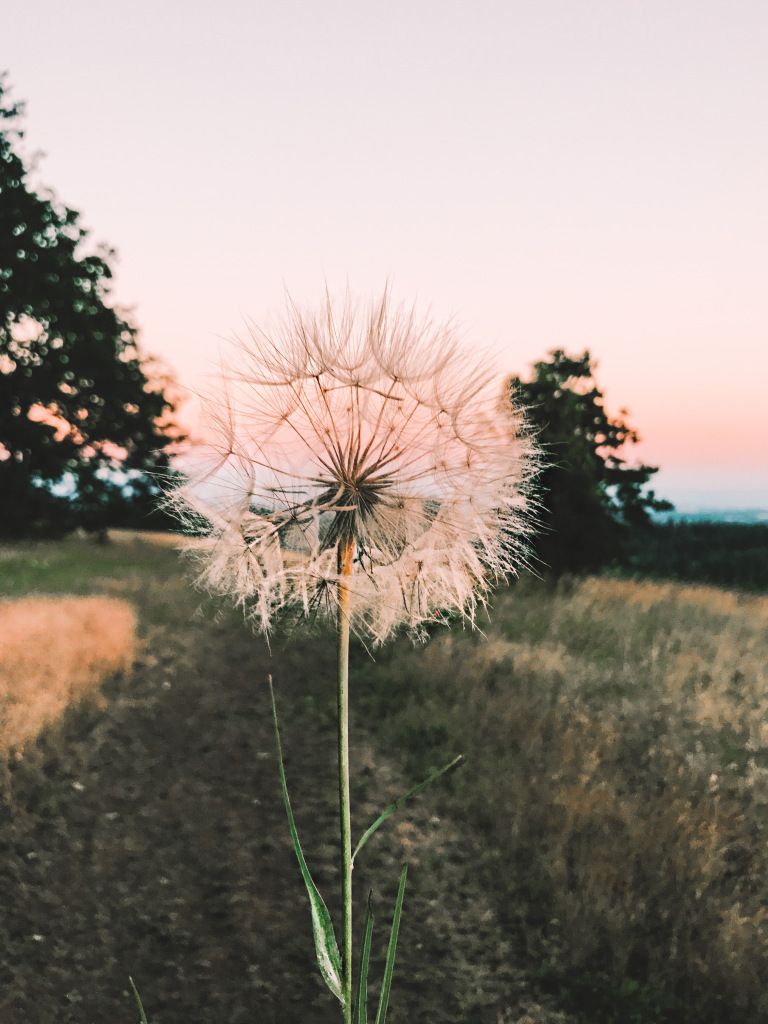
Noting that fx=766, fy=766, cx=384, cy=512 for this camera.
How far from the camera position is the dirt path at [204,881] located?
497 centimetres

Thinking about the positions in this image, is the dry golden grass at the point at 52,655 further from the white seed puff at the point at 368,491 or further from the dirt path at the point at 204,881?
the white seed puff at the point at 368,491

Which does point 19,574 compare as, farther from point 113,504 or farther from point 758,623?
point 758,623

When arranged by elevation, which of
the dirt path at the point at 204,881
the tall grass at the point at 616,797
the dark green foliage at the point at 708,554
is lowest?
the dirt path at the point at 204,881

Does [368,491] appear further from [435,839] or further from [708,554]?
[708,554]

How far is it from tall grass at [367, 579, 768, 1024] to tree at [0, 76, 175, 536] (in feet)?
60.9

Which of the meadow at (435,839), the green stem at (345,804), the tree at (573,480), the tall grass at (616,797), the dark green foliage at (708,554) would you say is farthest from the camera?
the dark green foliage at (708,554)

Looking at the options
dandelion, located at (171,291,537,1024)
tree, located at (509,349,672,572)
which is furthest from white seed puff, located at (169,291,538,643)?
tree, located at (509,349,672,572)

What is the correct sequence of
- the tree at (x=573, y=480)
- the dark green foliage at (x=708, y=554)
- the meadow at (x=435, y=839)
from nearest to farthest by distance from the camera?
the meadow at (x=435, y=839), the tree at (x=573, y=480), the dark green foliage at (x=708, y=554)

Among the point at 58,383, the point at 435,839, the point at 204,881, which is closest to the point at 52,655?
the point at 204,881

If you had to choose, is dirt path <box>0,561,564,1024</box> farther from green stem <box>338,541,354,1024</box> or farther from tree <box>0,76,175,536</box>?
tree <box>0,76,175,536</box>

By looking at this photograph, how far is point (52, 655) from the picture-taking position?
36.3 feet

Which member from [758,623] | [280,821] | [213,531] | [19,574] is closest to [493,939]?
[280,821]

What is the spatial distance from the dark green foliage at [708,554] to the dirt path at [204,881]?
13.6m

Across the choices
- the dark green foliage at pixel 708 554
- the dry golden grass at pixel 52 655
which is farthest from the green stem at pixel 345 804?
the dark green foliage at pixel 708 554
